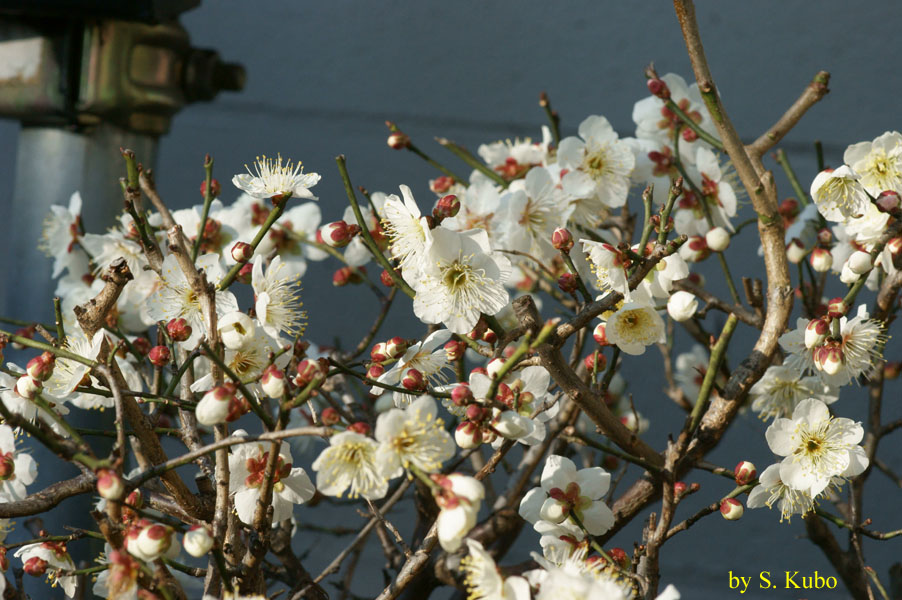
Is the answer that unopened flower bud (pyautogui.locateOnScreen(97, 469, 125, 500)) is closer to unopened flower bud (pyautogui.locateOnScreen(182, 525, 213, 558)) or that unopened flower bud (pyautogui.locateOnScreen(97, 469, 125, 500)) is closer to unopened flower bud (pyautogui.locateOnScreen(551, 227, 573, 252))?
unopened flower bud (pyautogui.locateOnScreen(182, 525, 213, 558))

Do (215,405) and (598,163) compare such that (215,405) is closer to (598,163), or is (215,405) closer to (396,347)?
(396,347)

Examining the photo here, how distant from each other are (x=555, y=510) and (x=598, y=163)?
44cm

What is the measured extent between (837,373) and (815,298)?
0.27 metres

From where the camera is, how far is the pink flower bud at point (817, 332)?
0.81 meters

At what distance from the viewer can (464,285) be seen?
28.9 inches

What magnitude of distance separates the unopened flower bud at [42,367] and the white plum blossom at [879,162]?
0.78 m

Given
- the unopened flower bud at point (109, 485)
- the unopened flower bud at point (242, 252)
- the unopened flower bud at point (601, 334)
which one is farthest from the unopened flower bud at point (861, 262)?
the unopened flower bud at point (109, 485)

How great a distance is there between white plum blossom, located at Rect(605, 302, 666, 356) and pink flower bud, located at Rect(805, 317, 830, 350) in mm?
133

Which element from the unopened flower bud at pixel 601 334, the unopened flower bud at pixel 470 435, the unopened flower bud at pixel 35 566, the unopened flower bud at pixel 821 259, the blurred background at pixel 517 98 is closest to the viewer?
the unopened flower bud at pixel 470 435

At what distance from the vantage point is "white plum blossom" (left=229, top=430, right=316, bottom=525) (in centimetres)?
73

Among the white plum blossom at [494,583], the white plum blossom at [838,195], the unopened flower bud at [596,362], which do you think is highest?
the white plum blossom at [838,195]

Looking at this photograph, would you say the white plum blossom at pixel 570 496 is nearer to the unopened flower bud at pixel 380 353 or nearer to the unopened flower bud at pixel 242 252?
the unopened flower bud at pixel 380 353

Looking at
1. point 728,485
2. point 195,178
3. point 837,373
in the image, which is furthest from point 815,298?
point 195,178

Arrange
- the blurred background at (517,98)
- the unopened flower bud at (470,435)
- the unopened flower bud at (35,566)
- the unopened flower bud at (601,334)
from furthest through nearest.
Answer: the blurred background at (517,98), the unopened flower bud at (601,334), the unopened flower bud at (35,566), the unopened flower bud at (470,435)
